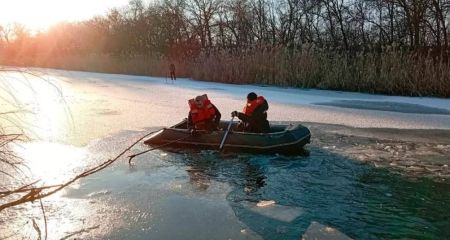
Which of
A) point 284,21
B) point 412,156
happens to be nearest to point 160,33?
point 284,21

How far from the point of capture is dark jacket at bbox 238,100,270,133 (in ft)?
21.7

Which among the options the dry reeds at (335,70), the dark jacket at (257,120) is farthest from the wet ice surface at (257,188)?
the dry reeds at (335,70)

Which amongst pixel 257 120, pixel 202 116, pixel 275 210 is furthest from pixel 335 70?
pixel 275 210

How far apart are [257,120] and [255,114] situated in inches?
3.7

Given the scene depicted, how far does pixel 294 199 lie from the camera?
432 centimetres

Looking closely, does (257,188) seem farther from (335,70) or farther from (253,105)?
(335,70)

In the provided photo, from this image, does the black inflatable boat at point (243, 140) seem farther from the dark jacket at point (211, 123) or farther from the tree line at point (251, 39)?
the tree line at point (251, 39)

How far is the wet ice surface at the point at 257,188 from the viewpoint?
363 centimetres

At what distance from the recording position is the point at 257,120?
21.9 feet

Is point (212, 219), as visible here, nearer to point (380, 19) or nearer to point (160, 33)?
point (380, 19)

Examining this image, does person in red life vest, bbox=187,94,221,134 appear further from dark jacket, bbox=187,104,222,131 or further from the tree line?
the tree line

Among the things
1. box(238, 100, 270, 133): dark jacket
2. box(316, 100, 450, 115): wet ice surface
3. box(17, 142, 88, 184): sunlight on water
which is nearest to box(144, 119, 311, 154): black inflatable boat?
box(238, 100, 270, 133): dark jacket

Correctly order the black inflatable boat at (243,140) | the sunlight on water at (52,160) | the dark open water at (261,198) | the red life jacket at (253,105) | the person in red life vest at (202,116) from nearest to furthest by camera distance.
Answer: the dark open water at (261,198)
the sunlight on water at (52,160)
the black inflatable boat at (243,140)
the red life jacket at (253,105)
the person in red life vest at (202,116)

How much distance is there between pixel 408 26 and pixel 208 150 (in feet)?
39.5
